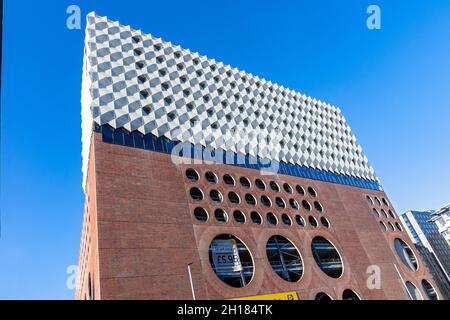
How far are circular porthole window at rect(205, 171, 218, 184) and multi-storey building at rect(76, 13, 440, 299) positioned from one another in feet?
0.40

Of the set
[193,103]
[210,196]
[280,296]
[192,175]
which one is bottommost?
[280,296]

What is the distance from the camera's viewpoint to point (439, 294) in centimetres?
4662

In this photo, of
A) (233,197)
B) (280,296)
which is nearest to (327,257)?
(280,296)

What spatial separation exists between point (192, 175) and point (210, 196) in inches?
128

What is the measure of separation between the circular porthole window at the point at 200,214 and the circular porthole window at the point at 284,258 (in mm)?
8114

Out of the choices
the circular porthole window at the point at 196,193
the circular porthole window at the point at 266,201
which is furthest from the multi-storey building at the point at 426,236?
the circular porthole window at the point at 196,193

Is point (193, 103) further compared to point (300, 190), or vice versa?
point (300, 190)

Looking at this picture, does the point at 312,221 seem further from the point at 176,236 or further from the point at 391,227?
the point at 176,236

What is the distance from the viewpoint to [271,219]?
38.2 meters

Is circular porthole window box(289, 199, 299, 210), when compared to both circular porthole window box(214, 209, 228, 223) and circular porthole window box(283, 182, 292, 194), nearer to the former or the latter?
circular porthole window box(283, 182, 292, 194)

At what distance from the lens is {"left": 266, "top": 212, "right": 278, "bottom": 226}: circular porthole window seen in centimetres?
3767
